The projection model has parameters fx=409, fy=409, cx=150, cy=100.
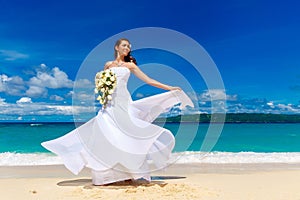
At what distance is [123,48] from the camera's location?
7570 mm

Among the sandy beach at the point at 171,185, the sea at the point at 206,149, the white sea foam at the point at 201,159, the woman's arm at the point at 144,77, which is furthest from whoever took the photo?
the white sea foam at the point at 201,159

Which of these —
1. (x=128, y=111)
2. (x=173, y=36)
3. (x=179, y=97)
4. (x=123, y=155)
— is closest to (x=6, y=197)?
(x=123, y=155)

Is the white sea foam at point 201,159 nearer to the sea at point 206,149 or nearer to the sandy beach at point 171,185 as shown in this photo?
the sea at point 206,149

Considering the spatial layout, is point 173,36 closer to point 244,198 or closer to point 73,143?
point 73,143

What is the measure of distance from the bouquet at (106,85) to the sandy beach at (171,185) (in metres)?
1.60

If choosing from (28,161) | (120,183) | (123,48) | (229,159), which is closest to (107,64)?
(123,48)

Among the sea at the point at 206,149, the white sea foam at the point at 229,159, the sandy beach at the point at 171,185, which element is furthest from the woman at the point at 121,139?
the white sea foam at the point at 229,159

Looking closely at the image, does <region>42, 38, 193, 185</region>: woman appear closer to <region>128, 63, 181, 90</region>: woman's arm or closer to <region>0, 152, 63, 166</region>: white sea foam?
<region>128, 63, 181, 90</region>: woman's arm

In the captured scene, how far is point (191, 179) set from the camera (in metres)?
8.67

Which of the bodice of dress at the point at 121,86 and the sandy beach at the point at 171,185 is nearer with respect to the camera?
the sandy beach at the point at 171,185

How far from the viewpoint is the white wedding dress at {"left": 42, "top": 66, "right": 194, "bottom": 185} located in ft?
23.5

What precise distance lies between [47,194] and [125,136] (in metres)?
1.67

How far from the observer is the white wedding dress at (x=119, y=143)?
716 centimetres

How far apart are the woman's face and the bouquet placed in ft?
1.37
